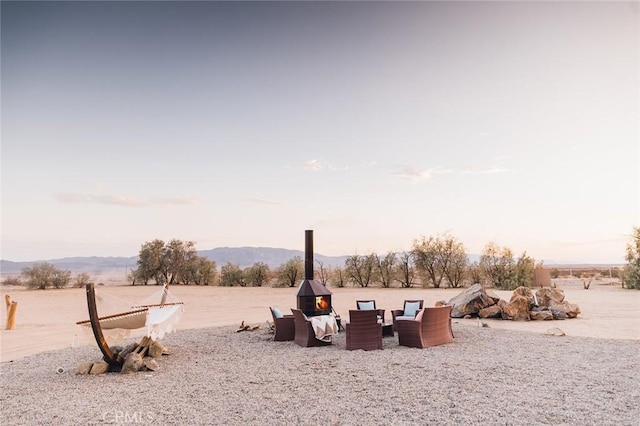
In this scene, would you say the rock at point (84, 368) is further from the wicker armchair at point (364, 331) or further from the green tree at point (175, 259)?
the green tree at point (175, 259)

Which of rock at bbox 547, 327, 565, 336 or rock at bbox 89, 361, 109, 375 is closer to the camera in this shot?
rock at bbox 89, 361, 109, 375

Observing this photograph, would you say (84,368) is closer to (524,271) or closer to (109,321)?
(109,321)

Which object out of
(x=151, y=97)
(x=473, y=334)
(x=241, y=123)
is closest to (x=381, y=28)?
(x=241, y=123)

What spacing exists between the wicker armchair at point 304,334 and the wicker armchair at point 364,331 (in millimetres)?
788

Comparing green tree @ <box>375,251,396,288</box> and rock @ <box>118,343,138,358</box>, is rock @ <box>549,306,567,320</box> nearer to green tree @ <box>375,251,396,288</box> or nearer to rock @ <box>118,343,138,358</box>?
→ rock @ <box>118,343,138,358</box>

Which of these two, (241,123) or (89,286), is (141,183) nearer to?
(241,123)

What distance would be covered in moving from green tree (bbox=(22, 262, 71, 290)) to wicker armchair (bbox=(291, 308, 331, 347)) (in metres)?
22.6

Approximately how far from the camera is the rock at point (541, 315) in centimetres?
1105

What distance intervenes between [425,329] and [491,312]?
493 centimetres

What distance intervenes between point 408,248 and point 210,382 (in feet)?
70.6

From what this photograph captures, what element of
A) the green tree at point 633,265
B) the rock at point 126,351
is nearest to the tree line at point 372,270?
the green tree at point 633,265

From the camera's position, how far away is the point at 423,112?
14.1 metres

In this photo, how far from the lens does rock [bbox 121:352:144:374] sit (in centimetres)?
614

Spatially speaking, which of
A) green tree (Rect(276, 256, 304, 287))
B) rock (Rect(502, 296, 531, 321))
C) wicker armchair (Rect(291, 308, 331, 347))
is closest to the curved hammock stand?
wicker armchair (Rect(291, 308, 331, 347))
